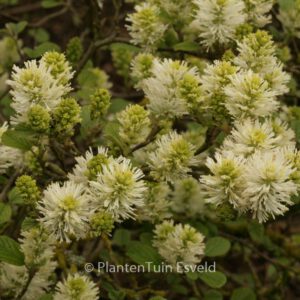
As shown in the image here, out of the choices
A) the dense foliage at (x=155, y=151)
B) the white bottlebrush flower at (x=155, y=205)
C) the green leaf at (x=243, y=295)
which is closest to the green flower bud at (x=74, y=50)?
the dense foliage at (x=155, y=151)

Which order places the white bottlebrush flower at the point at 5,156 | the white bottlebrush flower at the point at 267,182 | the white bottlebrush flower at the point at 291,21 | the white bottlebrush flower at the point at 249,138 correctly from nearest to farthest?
the white bottlebrush flower at the point at 267,182, the white bottlebrush flower at the point at 249,138, the white bottlebrush flower at the point at 5,156, the white bottlebrush flower at the point at 291,21

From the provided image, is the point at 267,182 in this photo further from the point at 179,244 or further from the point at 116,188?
the point at 179,244

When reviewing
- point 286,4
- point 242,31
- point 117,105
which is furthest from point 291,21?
point 117,105

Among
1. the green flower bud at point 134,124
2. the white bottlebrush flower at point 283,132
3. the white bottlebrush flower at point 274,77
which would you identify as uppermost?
the white bottlebrush flower at point 274,77

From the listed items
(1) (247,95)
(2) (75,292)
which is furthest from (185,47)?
(2) (75,292)

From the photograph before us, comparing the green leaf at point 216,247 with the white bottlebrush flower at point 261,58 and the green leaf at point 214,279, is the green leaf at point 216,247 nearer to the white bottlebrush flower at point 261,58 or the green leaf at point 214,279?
the green leaf at point 214,279

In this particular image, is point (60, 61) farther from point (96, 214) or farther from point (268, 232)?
point (268, 232)

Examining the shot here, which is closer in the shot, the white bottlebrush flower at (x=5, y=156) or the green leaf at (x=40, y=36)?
the white bottlebrush flower at (x=5, y=156)
